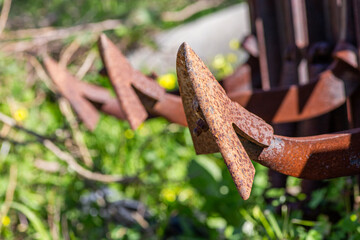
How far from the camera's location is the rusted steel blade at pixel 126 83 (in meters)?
1.42

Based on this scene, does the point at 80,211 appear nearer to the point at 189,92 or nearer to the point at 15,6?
the point at 189,92

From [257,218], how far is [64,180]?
4.68 ft

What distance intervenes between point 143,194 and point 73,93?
79 centimetres

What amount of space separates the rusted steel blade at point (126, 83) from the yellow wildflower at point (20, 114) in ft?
5.70

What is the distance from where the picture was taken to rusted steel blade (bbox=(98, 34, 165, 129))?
4.64 feet

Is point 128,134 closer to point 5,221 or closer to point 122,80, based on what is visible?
point 5,221

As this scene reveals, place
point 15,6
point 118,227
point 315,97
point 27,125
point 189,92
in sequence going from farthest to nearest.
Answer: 1. point 15,6
2. point 27,125
3. point 118,227
4. point 315,97
5. point 189,92

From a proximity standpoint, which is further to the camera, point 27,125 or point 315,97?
point 27,125

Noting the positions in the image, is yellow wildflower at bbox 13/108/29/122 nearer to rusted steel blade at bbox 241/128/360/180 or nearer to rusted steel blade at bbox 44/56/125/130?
rusted steel blade at bbox 44/56/125/130

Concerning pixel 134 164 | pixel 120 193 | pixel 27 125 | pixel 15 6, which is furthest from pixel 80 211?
pixel 15 6

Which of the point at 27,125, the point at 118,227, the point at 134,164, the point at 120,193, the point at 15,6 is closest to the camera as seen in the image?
the point at 118,227

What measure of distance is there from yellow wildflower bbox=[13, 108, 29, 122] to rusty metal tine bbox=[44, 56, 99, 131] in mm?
1289

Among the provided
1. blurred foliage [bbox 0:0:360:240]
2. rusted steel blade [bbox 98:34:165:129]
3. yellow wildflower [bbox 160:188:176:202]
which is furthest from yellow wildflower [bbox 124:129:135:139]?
rusted steel blade [bbox 98:34:165:129]

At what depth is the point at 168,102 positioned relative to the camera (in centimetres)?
147
